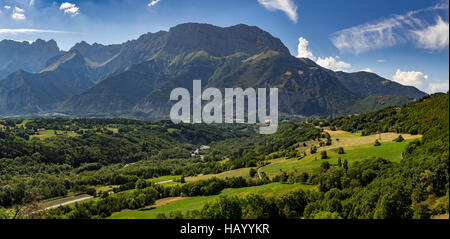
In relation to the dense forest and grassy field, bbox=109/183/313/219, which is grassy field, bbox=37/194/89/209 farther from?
grassy field, bbox=109/183/313/219

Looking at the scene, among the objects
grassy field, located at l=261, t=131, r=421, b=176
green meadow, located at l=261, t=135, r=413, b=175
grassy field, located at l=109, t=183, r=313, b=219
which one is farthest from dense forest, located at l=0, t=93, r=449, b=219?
grassy field, located at l=109, t=183, r=313, b=219

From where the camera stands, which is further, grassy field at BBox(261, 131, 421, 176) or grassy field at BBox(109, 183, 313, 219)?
grassy field at BBox(261, 131, 421, 176)

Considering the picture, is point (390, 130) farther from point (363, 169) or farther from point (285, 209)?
point (285, 209)

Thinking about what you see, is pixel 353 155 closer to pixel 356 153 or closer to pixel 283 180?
pixel 356 153

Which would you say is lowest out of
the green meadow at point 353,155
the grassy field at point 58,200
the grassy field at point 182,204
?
the grassy field at point 58,200

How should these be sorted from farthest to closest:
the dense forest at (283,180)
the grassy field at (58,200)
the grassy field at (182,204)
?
the grassy field at (58,200) → the grassy field at (182,204) → the dense forest at (283,180)

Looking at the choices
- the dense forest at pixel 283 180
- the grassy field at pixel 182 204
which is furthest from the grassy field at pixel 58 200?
the grassy field at pixel 182 204

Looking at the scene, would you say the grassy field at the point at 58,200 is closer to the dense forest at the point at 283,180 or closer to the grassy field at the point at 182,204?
the dense forest at the point at 283,180

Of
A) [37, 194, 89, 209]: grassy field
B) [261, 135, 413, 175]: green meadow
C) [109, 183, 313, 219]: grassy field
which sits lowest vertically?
[37, 194, 89, 209]: grassy field

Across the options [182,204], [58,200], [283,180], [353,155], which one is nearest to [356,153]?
[353,155]

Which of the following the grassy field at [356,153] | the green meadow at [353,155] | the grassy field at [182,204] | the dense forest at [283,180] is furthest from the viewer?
the grassy field at [356,153]
